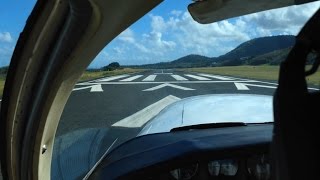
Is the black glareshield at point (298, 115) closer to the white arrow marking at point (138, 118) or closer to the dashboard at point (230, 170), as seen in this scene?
the dashboard at point (230, 170)

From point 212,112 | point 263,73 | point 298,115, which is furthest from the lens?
point 263,73

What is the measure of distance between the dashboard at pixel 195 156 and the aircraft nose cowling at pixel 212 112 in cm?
21

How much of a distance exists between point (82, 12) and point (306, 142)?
0.90 meters

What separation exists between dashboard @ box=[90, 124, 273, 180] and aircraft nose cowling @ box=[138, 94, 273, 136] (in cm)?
21

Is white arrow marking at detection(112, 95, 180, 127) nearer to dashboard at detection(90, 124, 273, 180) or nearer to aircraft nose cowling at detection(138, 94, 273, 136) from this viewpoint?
aircraft nose cowling at detection(138, 94, 273, 136)

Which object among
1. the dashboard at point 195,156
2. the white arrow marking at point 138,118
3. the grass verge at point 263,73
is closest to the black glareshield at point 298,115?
the grass verge at point 263,73

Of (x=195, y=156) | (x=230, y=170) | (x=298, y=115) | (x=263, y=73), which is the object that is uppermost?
(x=263, y=73)

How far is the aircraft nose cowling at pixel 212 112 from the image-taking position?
2482mm

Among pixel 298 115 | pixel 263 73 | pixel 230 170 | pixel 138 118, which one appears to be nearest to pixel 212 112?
pixel 230 170

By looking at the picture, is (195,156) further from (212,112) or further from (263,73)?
(263,73)

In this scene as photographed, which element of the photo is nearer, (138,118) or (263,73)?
(263,73)

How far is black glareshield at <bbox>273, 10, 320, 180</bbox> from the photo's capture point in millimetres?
884

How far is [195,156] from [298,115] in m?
1.06

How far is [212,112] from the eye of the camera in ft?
8.64
